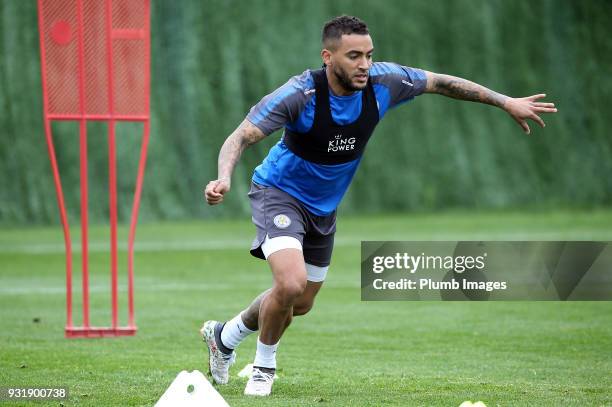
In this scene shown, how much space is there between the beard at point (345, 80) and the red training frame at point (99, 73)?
301cm

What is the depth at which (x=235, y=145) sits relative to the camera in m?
6.55

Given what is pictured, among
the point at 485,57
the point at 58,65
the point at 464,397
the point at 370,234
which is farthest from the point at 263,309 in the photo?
the point at 485,57

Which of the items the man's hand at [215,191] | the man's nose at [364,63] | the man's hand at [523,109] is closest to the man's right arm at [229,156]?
the man's hand at [215,191]

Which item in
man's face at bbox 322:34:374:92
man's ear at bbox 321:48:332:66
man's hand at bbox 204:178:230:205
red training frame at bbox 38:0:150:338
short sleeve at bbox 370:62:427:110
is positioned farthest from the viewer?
red training frame at bbox 38:0:150:338

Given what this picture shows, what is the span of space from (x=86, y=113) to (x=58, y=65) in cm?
55

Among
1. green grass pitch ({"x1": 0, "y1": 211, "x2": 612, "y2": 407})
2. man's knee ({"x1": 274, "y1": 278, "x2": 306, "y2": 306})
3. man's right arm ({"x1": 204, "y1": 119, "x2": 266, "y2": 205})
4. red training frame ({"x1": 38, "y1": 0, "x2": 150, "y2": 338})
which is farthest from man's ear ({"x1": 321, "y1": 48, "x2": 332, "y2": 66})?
red training frame ({"x1": 38, "y1": 0, "x2": 150, "y2": 338})

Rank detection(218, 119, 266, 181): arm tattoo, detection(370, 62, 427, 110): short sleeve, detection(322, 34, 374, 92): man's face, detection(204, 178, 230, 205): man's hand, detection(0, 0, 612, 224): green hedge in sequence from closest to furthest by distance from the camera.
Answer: detection(204, 178, 230, 205): man's hand, detection(218, 119, 266, 181): arm tattoo, detection(322, 34, 374, 92): man's face, detection(370, 62, 427, 110): short sleeve, detection(0, 0, 612, 224): green hedge

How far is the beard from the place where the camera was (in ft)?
22.1

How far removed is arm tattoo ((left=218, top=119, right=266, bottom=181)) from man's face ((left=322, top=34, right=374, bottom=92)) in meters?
0.63

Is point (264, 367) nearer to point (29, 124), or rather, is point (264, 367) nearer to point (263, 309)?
point (263, 309)

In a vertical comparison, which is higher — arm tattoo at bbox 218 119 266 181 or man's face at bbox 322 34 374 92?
man's face at bbox 322 34 374 92

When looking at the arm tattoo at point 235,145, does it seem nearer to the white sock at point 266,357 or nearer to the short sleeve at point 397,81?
the short sleeve at point 397,81

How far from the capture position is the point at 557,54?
24625 millimetres

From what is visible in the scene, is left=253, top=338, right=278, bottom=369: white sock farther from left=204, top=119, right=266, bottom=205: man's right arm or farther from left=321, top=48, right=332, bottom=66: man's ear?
left=321, top=48, right=332, bottom=66: man's ear
